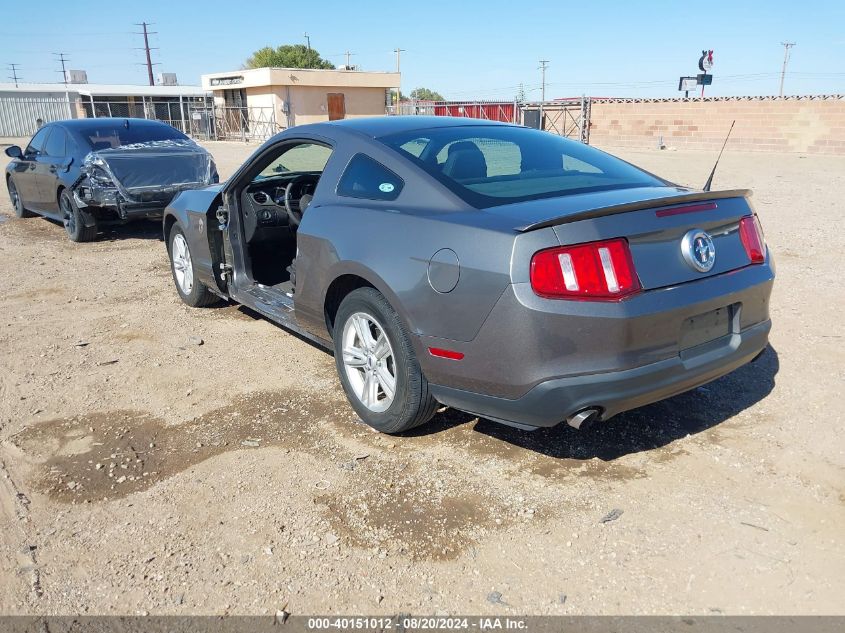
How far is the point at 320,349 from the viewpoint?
16.9 ft

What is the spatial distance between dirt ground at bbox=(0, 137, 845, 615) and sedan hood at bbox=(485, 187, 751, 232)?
123 cm

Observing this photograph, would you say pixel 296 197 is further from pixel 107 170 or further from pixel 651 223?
pixel 107 170

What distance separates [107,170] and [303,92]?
3362 cm

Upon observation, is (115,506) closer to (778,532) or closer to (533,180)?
(533,180)

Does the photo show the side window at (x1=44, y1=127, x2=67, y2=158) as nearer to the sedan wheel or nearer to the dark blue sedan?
the dark blue sedan

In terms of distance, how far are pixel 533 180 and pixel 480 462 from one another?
1472 mm

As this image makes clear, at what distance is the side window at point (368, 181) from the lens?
3.59 meters

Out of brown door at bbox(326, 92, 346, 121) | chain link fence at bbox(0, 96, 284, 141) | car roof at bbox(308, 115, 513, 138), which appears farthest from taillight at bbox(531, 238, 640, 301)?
brown door at bbox(326, 92, 346, 121)

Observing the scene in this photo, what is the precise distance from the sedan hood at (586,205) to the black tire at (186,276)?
11.7 feet

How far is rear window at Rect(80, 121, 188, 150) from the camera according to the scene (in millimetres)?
9484

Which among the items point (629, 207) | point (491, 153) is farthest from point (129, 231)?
point (629, 207)

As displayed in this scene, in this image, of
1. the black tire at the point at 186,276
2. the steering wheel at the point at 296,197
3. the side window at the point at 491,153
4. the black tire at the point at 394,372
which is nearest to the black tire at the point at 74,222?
the black tire at the point at 186,276

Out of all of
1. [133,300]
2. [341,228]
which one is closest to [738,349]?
[341,228]

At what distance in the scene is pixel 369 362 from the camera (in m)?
3.69
